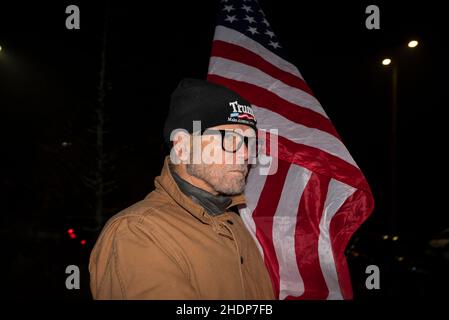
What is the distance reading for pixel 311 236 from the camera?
3.01m

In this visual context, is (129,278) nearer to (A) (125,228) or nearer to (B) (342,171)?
(A) (125,228)

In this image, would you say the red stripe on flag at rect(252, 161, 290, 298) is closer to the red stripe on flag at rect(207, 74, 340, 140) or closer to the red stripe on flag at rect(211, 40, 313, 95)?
the red stripe on flag at rect(207, 74, 340, 140)

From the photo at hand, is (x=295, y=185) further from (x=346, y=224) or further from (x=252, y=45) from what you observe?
(x=252, y=45)

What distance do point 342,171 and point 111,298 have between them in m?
2.04

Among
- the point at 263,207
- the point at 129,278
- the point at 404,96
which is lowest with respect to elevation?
the point at 129,278

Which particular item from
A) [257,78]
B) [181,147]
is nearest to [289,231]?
[181,147]

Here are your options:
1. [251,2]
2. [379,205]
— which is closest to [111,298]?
[251,2]

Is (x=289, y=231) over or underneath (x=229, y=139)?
underneath

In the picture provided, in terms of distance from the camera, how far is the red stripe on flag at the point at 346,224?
2.89m

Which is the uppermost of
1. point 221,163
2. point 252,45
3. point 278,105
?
point 252,45

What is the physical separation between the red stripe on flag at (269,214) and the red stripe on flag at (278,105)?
45cm

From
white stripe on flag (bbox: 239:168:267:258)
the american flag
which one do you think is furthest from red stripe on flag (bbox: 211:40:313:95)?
white stripe on flag (bbox: 239:168:267:258)

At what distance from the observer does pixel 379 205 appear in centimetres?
2278

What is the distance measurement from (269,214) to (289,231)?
0.77 ft
